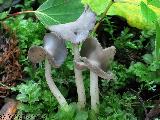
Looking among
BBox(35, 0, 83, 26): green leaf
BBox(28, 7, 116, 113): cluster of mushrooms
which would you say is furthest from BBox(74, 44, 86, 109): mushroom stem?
BBox(35, 0, 83, 26): green leaf

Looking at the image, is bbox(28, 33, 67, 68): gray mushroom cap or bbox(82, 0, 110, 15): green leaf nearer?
bbox(28, 33, 67, 68): gray mushroom cap

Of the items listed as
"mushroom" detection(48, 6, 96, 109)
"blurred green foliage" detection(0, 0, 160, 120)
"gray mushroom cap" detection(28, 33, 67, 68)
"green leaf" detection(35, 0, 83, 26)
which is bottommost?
"blurred green foliage" detection(0, 0, 160, 120)

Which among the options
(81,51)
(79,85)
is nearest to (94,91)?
(79,85)

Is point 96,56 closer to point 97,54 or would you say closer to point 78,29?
point 97,54

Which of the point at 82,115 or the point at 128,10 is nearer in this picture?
the point at 82,115

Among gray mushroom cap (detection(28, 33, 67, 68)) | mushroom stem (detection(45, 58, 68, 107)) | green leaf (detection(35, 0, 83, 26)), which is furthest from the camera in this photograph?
green leaf (detection(35, 0, 83, 26))

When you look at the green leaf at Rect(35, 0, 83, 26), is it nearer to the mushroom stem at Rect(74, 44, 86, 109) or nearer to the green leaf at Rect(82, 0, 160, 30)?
the green leaf at Rect(82, 0, 160, 30)
